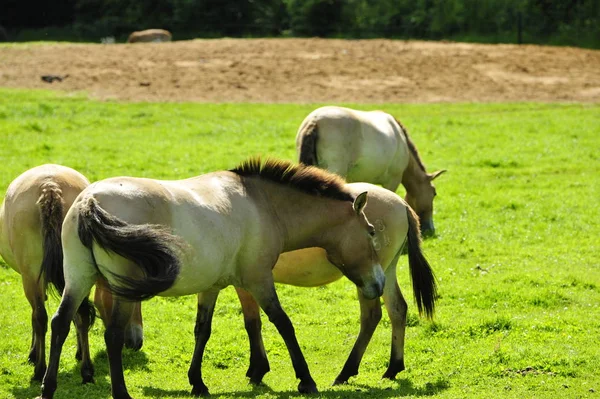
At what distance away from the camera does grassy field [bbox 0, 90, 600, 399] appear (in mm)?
8445

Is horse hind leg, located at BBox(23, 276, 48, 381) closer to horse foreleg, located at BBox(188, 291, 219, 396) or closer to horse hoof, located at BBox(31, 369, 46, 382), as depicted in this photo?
horse hoof, located at BBox(31, 369, 46, 382)

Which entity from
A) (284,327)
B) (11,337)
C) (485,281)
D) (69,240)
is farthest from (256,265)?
(485,281)

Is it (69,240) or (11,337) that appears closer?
(69,240)

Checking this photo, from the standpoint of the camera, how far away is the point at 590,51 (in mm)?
33938

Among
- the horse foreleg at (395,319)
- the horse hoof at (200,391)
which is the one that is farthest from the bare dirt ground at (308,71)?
the horse hoof at (200,391)

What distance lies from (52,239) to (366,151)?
6.64 metres

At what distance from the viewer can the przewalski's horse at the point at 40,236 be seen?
8.16m

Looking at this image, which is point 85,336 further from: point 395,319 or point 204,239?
point 395,319

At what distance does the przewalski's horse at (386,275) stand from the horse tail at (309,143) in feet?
12.9

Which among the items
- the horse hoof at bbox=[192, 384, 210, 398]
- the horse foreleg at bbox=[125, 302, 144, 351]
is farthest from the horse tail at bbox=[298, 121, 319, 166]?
the horse hoof at bbox=[192, 384, 210, 398]

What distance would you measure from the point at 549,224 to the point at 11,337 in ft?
29.2

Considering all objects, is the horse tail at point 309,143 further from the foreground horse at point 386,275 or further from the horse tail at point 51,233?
the horse tail at point 51,233

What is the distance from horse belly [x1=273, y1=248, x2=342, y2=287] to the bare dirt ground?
16.8 m

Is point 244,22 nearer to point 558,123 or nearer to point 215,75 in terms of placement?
point 215,75
